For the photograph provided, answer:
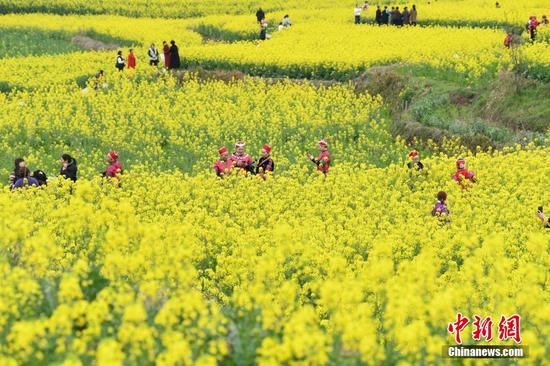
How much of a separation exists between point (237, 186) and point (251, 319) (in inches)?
380

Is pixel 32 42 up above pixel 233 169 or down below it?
above

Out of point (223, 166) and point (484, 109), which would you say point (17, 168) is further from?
point (484, 109)

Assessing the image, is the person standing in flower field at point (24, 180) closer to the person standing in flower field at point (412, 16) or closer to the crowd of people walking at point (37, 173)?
the crowd of people walking at point (37, 173)

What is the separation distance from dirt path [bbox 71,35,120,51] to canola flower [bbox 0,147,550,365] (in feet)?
104

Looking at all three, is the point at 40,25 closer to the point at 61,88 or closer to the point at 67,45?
the point at 67,45

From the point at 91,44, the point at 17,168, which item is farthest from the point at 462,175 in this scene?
the point at 91,44

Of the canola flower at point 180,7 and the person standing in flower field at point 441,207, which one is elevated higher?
the canola flower at point 180,7

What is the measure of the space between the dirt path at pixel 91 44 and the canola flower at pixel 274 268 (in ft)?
104

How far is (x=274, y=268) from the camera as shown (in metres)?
8.84

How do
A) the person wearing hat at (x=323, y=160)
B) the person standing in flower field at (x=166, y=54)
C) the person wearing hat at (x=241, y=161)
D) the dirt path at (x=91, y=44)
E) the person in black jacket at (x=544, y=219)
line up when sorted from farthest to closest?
the dirt path at (x=91, y=44)
the person standing in flower field at (x=166, y=54)
the person wearing hat at (x=323, y=160)
the person wearing hat at (x=241, y=161)
the person in black jacket at (x=544, y=219)

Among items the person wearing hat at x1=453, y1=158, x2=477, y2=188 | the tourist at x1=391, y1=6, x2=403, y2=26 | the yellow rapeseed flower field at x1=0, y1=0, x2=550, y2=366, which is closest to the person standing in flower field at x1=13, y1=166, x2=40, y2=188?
the yellow rapeseed flower field at x1=0, y1=0, x2=550, y2=366

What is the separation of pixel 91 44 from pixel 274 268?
44.3 meters

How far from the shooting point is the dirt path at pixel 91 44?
48.5 metres

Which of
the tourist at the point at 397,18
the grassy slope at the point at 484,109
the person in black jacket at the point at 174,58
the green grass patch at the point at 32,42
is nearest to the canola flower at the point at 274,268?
the grassy slope at the point at 484,109
